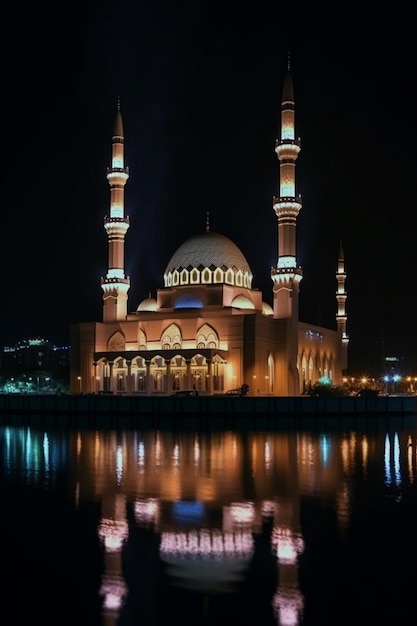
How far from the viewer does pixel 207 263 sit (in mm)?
58812

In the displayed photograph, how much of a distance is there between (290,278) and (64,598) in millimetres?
44986

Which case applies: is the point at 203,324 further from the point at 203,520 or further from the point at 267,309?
the point at 203,520

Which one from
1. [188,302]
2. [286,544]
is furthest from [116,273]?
[286,544]

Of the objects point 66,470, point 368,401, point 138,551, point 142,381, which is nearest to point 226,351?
point 142,381

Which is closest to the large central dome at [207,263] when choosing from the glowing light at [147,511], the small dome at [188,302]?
the small dome at [188,302]

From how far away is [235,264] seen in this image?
196 ft

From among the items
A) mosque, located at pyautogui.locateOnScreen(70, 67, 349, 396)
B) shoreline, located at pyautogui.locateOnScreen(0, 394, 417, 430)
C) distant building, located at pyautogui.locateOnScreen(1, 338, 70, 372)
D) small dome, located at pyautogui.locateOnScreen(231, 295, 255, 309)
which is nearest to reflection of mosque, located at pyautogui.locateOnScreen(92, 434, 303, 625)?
shoreline, located at pyautogui.locateOnScreen(0, 394, 417, 430)

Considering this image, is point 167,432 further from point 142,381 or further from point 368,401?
point 142,381

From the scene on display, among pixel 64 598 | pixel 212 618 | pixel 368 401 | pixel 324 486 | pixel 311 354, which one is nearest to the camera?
pixel 212 618

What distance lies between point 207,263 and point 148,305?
5.88 m

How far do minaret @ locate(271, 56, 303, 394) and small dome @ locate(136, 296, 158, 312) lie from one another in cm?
1088

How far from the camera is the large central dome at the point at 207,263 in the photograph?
58688 mm

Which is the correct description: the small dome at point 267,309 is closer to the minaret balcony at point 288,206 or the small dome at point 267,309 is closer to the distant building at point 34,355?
the minaret balcony at point 288,206

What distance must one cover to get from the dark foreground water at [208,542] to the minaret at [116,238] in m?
35.4
